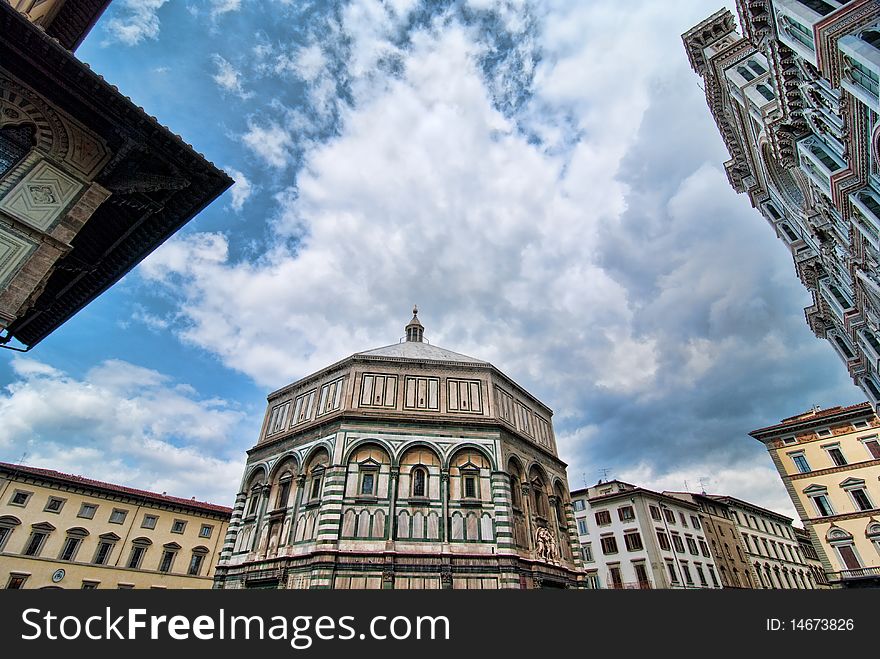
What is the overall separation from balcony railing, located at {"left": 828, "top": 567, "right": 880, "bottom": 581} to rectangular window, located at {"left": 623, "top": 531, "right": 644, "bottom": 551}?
479 inches

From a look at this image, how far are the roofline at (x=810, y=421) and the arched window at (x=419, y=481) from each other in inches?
1168

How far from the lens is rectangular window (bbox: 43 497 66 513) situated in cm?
3238

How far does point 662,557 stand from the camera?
35438 millimetres

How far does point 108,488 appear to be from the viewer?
34.8 meters

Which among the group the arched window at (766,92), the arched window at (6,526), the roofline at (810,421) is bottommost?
the arched window at (6,526)

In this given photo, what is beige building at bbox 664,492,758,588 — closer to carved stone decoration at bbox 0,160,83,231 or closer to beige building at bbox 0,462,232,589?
beige building at bbox 0,462,232,589

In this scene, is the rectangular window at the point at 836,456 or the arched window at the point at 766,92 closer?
the arched window at the point at 766,92

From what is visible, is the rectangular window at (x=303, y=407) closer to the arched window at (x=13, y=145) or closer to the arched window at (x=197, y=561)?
the arched window at (x=13, y=145)

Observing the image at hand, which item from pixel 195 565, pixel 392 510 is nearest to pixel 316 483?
pixel 392 510

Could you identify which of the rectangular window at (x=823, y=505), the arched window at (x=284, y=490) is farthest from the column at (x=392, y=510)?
the rectangular window at (x=823, y=505)

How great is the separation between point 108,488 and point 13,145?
1392 inches

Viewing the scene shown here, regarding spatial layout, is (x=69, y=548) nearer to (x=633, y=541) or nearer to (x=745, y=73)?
(x=633, y=541)

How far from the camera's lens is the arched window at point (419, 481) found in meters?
20.6

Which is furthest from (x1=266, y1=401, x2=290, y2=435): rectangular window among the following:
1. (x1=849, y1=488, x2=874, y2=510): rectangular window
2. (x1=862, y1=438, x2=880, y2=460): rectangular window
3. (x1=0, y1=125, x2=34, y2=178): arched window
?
(x1=862, y1=438, x2=880, y2=460): rectangular window
